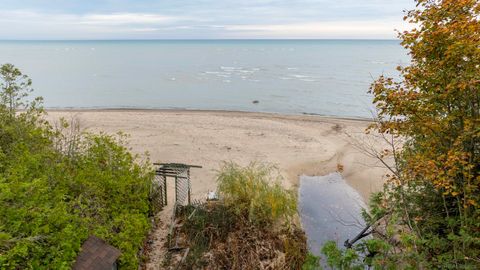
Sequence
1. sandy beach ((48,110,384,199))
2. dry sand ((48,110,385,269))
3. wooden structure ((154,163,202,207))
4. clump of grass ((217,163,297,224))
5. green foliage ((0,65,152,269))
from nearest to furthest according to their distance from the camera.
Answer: green foliage ((0,65,152,269)), clump of grass ((217,163,297,224)), wooden structure ((154,163,202,207)), dry sand ((48,110,385,269)), sandy beach ((48,110,384,199))

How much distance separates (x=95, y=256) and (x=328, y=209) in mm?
9578

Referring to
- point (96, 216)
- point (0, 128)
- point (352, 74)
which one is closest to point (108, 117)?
point (0, 128)

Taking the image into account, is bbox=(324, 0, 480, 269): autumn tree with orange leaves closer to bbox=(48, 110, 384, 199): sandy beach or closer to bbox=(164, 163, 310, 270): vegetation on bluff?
bbox=(164, 163, 310, 270): vegetation on bluff

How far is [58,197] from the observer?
6914 mm

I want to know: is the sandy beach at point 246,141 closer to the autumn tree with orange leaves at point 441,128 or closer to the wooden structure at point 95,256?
the autumn tree with orange leaves at point 441,128

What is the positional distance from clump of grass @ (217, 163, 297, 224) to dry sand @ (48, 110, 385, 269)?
2.07 meters

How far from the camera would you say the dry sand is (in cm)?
1669

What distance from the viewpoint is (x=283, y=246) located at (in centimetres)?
984

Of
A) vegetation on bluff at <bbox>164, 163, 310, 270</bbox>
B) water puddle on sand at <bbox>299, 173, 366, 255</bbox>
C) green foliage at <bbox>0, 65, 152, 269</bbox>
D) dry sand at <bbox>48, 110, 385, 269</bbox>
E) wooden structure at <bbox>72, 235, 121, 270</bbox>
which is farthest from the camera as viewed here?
dry sand at <bbox>48, 110, 385, 269</bbox>

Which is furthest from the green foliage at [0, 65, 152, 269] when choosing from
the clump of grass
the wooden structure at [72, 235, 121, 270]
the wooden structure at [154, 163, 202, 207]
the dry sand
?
the clump of grass

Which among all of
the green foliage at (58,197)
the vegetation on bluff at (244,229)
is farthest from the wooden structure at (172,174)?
the green foliage at (58,197)

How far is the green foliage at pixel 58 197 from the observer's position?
18.1 feet

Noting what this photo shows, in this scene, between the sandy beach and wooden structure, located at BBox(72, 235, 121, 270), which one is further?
the sandy beach

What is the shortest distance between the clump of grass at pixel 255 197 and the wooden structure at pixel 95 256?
4.31 metres
